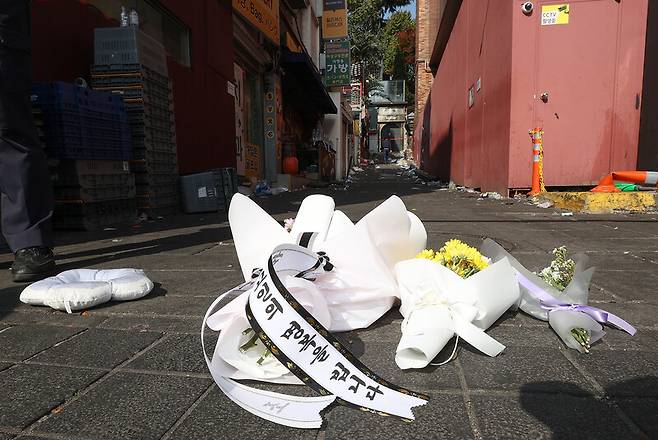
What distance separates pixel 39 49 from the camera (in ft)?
12.9

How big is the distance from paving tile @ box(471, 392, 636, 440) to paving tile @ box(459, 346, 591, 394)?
5cm

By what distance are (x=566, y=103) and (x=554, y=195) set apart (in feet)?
5.73

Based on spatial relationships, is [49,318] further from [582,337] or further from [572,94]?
[572,94]

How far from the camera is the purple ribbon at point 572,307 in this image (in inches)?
60.8

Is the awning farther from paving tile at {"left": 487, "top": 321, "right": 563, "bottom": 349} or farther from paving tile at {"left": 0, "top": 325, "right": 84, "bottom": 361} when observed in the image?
paving tile at {"left": 487, "top": 321, "right": 563, "bottom": 349}

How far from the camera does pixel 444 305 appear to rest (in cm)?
149

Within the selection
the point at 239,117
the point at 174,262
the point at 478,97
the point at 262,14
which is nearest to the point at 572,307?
the point at 174,262

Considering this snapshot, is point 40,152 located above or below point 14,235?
above

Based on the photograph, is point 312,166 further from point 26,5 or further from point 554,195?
point 26,5

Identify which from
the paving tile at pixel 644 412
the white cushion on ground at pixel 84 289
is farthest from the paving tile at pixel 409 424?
the white cushion on ground at pixel 84 289

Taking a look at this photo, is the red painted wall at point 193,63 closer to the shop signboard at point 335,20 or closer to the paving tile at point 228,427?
the paving tile at point 228,427

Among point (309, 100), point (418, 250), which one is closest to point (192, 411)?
point (418, 250)

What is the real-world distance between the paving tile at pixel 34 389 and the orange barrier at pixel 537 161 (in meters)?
6.43

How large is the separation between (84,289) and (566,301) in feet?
6.43
